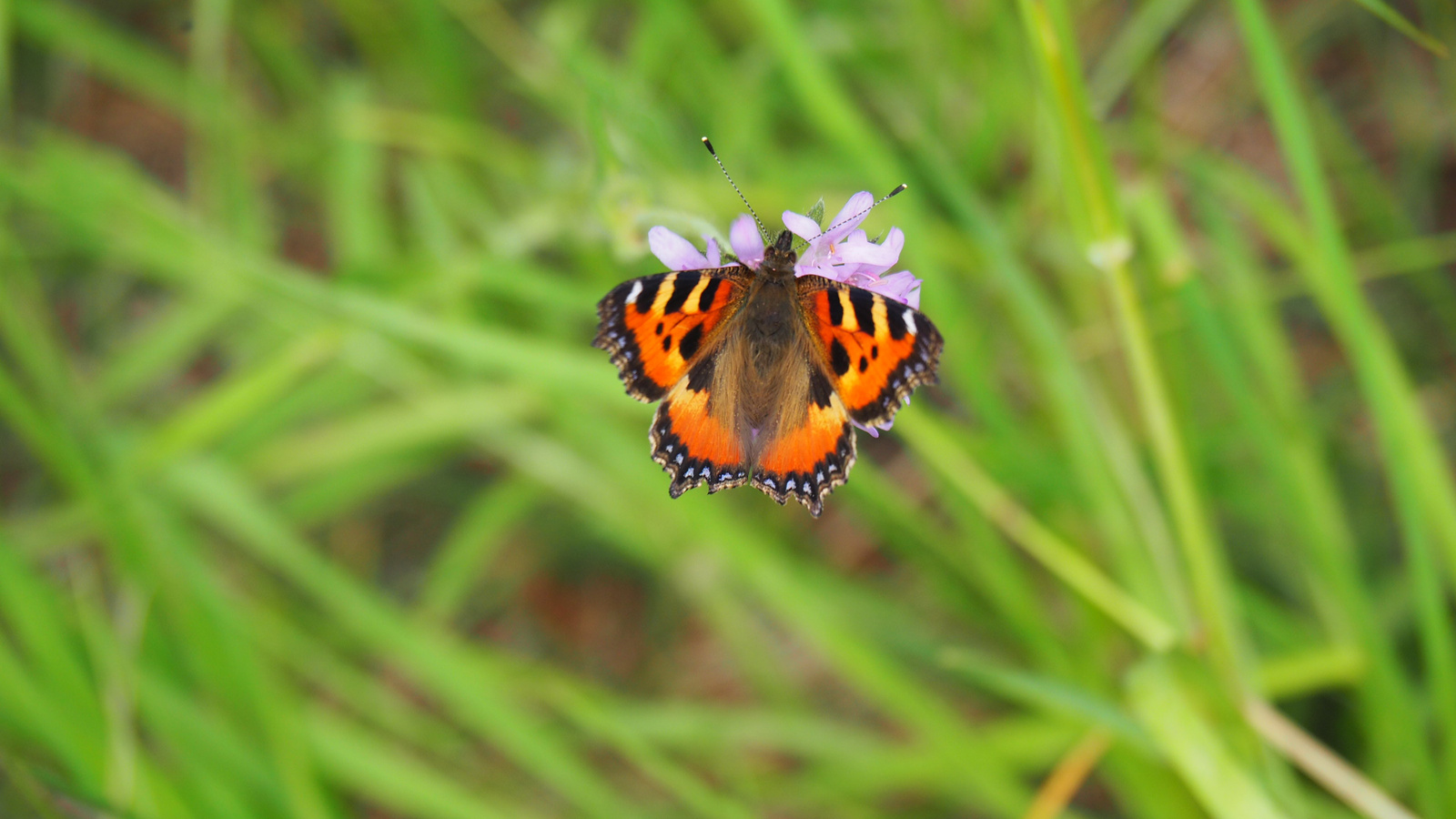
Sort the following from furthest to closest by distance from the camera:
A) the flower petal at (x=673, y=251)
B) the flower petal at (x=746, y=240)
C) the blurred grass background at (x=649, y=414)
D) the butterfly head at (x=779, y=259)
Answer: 1. the blurred grass background at (x=649, y=414)
2. the butterfly head at (x=779, y=259)
3. the flower petal at (x=746, y=240)
4. the flower petal at (x=673, y=251)

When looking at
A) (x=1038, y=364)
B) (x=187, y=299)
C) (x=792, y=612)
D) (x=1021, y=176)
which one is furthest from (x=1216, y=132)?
(x=187, y=299)

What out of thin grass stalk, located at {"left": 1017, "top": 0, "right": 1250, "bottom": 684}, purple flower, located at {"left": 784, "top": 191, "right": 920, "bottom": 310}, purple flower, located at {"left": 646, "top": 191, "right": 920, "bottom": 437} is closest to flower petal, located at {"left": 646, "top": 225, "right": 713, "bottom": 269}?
purple flower, located at {"left": 646, "top": 191, "right": 920, "bottom": 437}

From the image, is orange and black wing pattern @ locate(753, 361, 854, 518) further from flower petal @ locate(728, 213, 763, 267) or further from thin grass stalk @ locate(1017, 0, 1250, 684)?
thin grass stalk @ locate(1017, 0, 1250, 684)

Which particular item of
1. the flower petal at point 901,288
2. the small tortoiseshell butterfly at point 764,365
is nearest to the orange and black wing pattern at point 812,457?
the small tortoiseshell butterfly at point 764,365

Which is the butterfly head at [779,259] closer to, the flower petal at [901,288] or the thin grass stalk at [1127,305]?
the flower petal at [901,288]

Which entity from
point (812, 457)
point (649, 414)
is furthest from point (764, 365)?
point (649, 414)

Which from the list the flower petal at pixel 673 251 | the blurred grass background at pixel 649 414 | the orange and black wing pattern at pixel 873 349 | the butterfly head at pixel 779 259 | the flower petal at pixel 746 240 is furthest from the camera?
the blurred grass background at pixel 649 414

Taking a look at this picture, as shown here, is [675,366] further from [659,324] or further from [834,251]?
[834,251]
